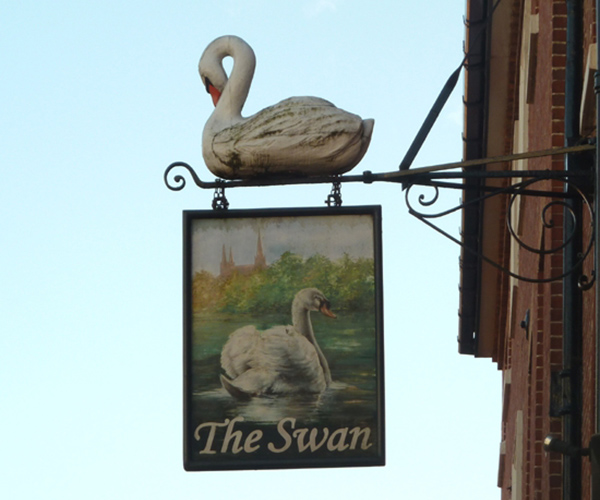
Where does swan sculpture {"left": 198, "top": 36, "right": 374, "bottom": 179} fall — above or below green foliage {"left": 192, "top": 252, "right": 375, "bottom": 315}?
above

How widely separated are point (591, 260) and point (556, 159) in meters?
1.72

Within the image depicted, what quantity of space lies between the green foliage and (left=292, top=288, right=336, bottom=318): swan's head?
3 centimetres

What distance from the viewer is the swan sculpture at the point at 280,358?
7.73 metres

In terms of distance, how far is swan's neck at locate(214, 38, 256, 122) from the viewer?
8516mm

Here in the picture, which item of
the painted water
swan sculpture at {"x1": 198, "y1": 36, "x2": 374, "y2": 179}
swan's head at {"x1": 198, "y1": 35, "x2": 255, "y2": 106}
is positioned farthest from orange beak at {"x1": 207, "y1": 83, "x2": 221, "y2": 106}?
the painted water

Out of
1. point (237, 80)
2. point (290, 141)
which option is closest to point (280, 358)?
point (290, 141)

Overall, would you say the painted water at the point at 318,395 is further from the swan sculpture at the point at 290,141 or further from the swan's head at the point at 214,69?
the swan's head at the point at 214,69

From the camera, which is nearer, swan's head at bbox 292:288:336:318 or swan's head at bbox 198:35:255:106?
swan's head at bbox 292:288:336:318

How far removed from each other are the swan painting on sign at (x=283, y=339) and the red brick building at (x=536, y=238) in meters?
0.71

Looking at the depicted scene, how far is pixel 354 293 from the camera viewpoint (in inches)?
308

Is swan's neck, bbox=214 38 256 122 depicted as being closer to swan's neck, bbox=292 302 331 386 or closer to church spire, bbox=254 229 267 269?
church spire, bbox=254 229 267 269

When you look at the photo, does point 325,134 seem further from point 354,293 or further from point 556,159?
point 556,159

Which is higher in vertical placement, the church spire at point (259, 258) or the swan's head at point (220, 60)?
the swan's head at point (220, 60)

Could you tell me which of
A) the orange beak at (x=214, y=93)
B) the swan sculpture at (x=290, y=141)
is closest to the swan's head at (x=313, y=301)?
the swan sculpture at (x=290, y=141)
